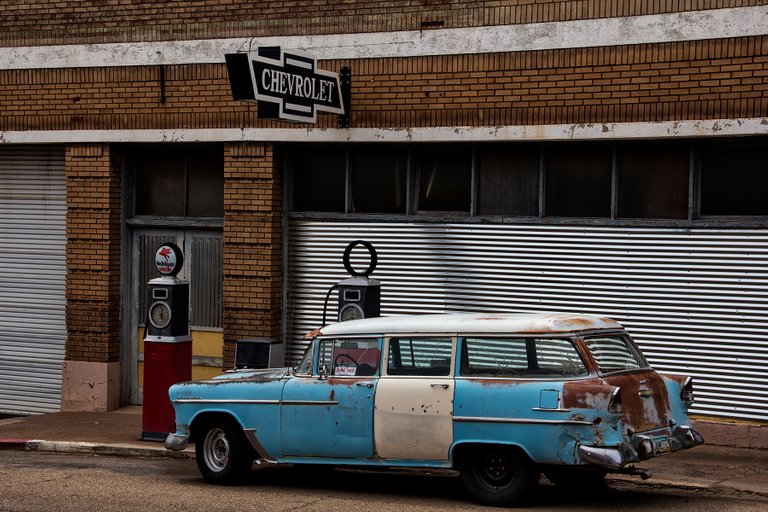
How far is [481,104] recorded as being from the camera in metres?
14.6

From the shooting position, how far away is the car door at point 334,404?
34.5 ft

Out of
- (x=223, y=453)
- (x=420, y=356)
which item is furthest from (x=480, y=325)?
(x=223, y=453)

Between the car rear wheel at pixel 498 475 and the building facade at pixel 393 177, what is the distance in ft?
14.6

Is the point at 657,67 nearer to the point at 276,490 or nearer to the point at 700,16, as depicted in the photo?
the point at 700,16

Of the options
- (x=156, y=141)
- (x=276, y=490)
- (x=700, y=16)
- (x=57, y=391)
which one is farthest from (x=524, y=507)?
(x=57, y=391)

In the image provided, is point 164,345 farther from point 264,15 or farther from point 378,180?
point 264,15

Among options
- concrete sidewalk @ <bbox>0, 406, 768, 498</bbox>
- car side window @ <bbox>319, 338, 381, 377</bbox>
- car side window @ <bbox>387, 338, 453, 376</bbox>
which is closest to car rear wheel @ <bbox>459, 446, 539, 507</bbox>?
car side window @ <bbox>387, 338, 453, 376</bbox>

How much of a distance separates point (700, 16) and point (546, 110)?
204 cm

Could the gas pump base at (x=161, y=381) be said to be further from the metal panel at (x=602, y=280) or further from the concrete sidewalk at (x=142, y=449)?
the metal panel at (x=602, y=280)

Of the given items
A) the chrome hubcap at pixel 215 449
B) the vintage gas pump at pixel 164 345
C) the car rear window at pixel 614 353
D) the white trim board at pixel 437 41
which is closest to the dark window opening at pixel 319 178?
the white trim board at pixel 437 41

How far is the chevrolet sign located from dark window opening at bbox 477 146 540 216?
196 centimetres

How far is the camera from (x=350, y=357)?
10.7 m

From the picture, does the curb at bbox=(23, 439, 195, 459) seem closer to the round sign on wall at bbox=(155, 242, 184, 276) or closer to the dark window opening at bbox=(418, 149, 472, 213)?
the round sign on wall at bbox=(155, 242, 184, 276)

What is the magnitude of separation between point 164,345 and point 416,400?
4.78 m
